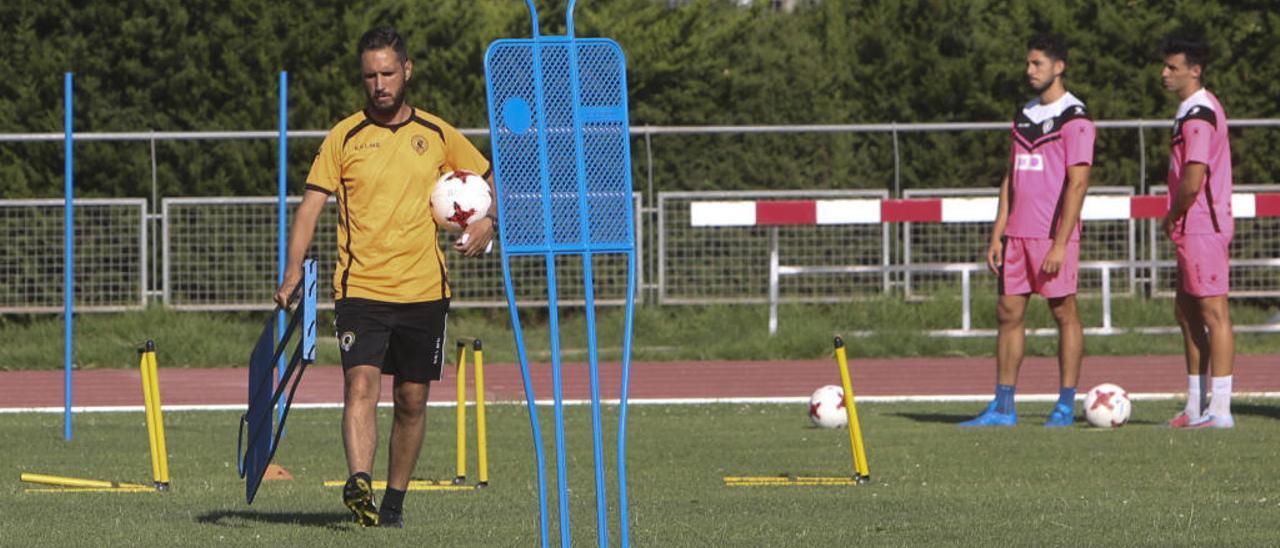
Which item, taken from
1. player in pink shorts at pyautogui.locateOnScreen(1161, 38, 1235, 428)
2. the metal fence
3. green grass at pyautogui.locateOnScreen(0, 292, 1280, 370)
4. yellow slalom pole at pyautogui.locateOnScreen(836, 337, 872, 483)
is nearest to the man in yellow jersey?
yellow slalom pole at pyautogui.locateOnScreen(836, 337, 872, 483)

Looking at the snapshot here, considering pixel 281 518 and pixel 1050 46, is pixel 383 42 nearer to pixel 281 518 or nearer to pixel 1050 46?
pixel 281 518

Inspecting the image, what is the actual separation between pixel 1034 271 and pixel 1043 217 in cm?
33

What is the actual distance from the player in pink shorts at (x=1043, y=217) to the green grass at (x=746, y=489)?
17.5 inches

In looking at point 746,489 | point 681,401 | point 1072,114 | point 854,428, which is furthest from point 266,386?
point 681,401

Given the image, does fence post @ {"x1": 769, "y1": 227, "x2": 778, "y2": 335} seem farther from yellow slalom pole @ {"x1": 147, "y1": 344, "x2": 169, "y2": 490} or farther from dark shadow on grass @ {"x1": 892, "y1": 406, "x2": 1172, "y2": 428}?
yellow slalom pole @ {"x1": 147, "y1": 344, "x2": 169, "y2": 490}

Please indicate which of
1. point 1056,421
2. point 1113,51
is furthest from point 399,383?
point 1113,51

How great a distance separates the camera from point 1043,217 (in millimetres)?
13273

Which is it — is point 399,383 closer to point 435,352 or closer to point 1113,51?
point 435,352

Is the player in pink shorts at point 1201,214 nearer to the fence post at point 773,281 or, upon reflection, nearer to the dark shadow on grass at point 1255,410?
the dark shadow on grass at point 1255,410

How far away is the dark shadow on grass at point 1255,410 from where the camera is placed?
14095 mm

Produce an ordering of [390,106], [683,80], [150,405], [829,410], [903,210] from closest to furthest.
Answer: [390,106] → [150,405] → [829,410] → [903,210] → [683,80]

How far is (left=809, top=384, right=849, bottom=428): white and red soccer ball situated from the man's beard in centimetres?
561

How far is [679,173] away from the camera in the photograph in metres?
22.7

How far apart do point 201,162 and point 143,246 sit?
4.61ft
